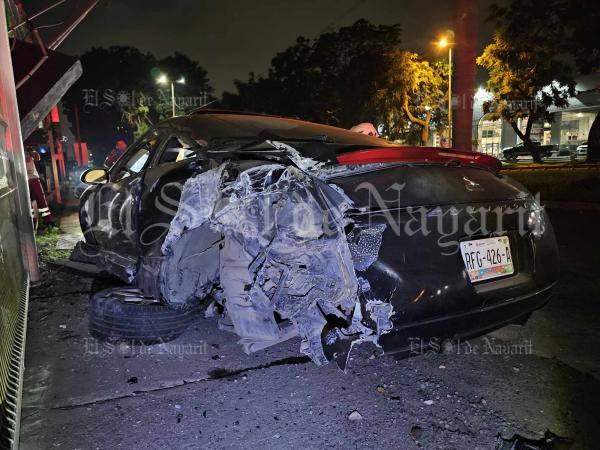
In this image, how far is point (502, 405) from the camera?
2.32 metres

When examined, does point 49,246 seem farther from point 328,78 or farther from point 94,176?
point 328,78

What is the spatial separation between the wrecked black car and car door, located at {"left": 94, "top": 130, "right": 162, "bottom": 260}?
0.47 metres

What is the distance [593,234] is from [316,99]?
28.5m

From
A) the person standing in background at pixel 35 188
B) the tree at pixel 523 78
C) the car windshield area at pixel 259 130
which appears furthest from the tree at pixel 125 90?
the car windshield area at pixel 259 130

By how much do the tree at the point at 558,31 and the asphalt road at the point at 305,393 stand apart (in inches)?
603

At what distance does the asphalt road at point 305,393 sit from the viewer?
2107mm

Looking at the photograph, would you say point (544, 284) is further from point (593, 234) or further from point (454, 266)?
point (593, 234)

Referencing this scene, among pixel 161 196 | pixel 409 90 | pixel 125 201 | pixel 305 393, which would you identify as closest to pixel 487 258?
pixel 305 393

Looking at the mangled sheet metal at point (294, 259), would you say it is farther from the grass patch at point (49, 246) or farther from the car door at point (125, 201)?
the grass patch at point (49, 246)

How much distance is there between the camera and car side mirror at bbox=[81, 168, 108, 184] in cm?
425

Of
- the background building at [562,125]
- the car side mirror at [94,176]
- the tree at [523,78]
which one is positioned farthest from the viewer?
the background building at [562,125]

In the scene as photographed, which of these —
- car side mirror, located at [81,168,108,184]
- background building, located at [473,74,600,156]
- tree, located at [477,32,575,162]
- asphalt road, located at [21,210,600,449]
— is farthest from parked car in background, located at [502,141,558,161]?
car side mirror, located at [81,168,108,184]

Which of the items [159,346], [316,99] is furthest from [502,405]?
[316,99]

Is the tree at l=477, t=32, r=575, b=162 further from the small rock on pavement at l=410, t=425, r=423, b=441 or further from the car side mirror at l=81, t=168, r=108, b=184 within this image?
the small rock on pavement at l=410, t=425, r=423, b=441
